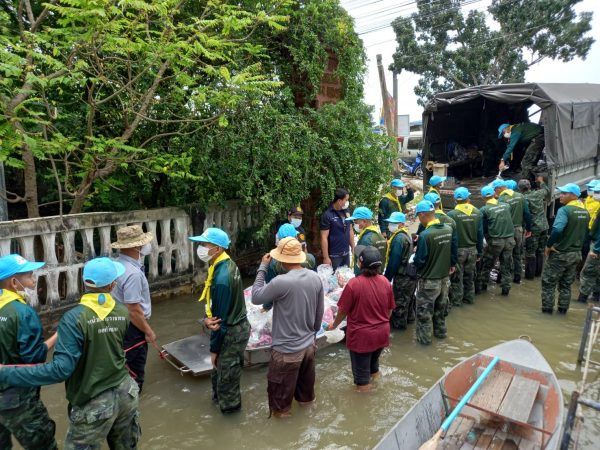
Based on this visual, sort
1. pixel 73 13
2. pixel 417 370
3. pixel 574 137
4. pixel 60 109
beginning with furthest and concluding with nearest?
pixel 574 137 → pixel 60 109 → pixel 417 370 → pixel 73 13

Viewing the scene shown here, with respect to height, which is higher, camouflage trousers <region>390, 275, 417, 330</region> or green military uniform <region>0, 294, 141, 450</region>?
green military uniform <region>0, 294, 141, 450</region>

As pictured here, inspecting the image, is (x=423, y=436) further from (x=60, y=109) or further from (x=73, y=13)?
(x=60, y=109)

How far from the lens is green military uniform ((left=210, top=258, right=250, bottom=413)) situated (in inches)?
147

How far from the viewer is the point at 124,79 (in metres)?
6.33

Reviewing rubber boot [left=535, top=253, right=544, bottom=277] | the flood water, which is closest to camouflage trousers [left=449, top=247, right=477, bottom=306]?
the flood water

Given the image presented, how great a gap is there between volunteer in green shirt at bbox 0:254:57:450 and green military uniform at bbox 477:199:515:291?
675 cm

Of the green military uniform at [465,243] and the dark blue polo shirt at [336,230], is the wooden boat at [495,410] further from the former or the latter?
the dark blue polo shirt at [336,230]

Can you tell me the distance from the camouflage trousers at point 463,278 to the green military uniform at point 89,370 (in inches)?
211

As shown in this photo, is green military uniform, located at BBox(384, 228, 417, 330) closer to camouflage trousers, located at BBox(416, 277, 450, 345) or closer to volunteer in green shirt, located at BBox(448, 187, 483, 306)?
camouflage trousers, located at BBox(416, 277, 450, 345)

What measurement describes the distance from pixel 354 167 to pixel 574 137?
5.60 metres

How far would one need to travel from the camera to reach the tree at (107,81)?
473cm

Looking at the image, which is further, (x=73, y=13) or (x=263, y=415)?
(x=73, y=13)

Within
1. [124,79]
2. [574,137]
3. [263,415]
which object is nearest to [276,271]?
[263,415]

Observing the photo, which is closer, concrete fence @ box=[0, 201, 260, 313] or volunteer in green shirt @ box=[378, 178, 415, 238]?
concrete fence @ box=[0, 201, 260, 313]
